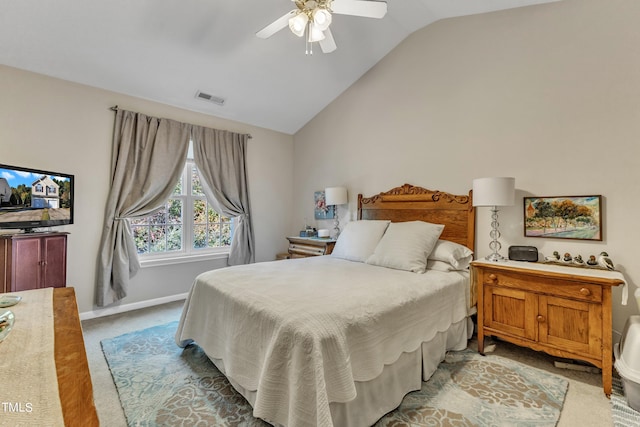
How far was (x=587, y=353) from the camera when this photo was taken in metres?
1.95

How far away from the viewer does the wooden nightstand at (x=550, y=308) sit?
1903 millimetres

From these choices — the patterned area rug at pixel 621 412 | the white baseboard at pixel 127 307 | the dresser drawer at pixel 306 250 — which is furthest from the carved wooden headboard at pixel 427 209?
the white baseboard at pixel 127 307

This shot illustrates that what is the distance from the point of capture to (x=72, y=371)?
2.78 ft

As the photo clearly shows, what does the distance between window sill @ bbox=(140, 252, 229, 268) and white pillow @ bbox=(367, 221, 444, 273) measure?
2363mm

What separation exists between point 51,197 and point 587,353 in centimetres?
448

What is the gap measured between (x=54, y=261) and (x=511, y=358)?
4.04m

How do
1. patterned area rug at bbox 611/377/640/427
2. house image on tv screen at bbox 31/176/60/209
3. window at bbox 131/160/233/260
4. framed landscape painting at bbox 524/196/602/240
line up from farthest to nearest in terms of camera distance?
1. window at bbox 131/160/233/260
2. house image on tv screen at bbox 31/176/60/209
3. framed landscape painting at bbox 524/196/602/240
4. patterned area rug at bbox 611/377/640/427

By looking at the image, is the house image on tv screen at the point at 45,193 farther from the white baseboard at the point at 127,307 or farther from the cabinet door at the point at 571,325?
the cabinet door at the point at 571,325

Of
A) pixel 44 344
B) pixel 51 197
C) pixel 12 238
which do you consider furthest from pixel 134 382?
pixel 51 197

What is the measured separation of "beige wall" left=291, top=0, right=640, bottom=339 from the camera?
7.27 feet

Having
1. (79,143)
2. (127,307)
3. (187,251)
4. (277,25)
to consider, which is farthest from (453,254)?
(79,143)

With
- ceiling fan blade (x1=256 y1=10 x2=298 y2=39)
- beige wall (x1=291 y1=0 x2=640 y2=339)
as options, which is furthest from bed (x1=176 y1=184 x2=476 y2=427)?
ceiling fan blade (x1=256 y1=10 x2=298 y2=39)

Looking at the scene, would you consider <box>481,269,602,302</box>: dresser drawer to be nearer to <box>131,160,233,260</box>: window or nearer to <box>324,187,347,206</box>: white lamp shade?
<box>324,187,347,206</box>: white lamp shade

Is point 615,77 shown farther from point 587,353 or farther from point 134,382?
point 134,382
